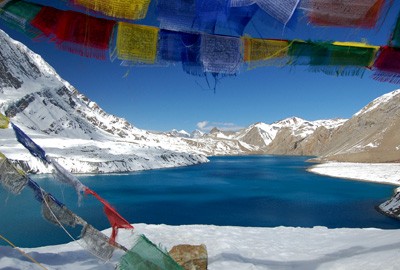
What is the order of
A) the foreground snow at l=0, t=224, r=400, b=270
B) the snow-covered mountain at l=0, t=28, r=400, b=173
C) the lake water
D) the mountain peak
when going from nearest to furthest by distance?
the foreground snow at l=0, t=224, r=400, b=270 < the lake water < the snow-covered mountain at l=0, t=28, r=400, b=173 < the mountain peak

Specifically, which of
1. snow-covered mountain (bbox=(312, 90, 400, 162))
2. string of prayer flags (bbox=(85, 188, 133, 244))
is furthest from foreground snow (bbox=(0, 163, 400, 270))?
snow-covered mountain (bbox=(312, 90, 400, 162))

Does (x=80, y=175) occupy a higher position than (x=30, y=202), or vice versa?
(x=80, y=175)

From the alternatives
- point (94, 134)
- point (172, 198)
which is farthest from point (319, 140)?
point (172, 198)

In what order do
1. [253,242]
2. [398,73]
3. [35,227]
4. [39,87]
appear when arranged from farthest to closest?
1. [39,87]
2. [35,227]
3. [253,242]
4. [398,73]

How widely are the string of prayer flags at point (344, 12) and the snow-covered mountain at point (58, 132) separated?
17.1 m

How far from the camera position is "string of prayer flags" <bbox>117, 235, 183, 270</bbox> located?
3.59 meters

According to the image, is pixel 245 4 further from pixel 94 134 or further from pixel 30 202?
pixel 94 134

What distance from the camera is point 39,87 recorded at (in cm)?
15750

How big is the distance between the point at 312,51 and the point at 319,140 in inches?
6099

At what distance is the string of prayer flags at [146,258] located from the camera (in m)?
3.59

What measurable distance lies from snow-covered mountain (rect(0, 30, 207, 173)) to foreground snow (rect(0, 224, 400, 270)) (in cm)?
1137

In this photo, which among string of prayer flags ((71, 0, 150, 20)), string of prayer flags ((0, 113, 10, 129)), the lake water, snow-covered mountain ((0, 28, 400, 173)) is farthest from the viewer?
snow-covered mountain ((0, 28, 400, 173))

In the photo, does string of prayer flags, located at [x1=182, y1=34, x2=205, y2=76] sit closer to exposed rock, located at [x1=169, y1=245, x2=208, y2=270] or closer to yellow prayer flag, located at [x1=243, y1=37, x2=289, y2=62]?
yellow prayer flag, located at [x1=243, y1=37, x2=289, y2=62]

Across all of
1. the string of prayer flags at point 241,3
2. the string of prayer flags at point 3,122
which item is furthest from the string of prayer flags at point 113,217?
the string of prayer flags at point 241,3
